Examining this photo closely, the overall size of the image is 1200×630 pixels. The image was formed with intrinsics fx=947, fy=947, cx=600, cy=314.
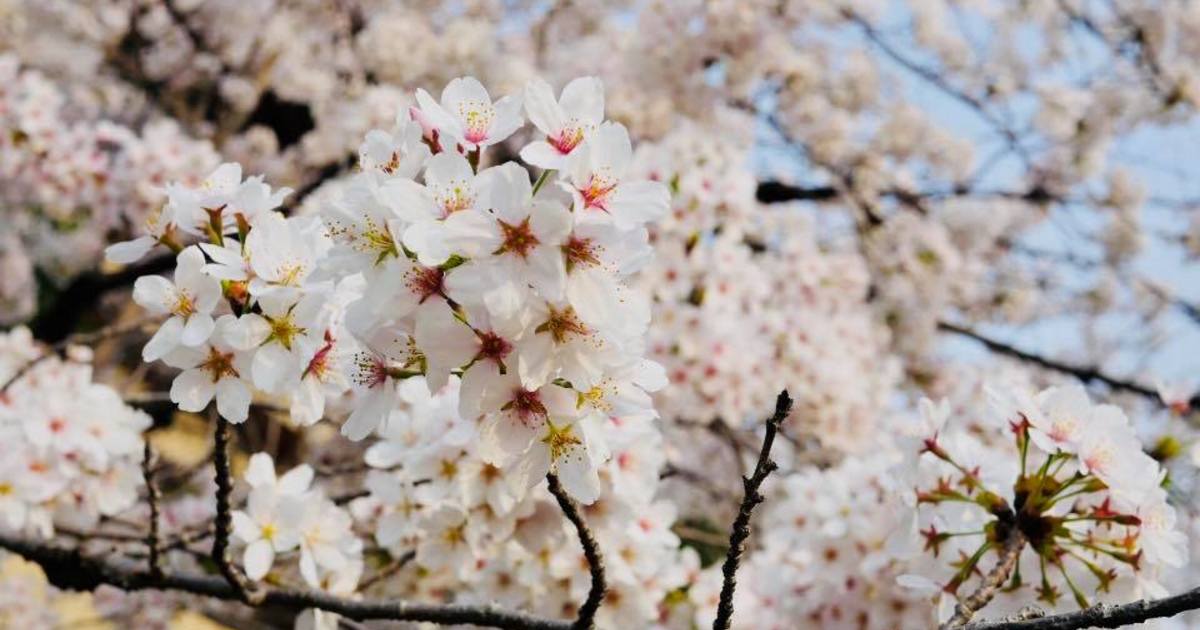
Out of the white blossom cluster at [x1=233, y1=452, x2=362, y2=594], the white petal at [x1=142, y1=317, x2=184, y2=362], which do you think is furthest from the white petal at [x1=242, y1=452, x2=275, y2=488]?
the white petal at [x1=142, y1=317, x2=184, y2=362]

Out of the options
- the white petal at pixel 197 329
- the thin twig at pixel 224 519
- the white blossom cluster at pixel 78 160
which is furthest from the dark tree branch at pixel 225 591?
the white blossom cluster at pixel 78 160

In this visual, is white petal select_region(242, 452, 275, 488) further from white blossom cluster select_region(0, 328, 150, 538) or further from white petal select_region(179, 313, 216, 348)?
white petal select_region(179, 313, 216, 348)

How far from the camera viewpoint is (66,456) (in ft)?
6.94

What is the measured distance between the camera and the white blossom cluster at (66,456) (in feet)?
6.65

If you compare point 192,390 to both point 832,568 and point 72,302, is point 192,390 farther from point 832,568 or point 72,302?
point 72,302

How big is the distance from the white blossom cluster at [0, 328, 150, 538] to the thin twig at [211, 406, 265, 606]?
72 cm

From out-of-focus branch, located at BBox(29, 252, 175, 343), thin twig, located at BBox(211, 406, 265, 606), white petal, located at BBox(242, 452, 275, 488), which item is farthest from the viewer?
out-of-focus branch, located at BBox(29, 252, 175, 343)

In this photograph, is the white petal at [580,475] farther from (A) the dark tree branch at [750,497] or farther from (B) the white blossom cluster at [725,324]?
(B) the white blossom cluster at [725,324]

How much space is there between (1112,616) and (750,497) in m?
0.38

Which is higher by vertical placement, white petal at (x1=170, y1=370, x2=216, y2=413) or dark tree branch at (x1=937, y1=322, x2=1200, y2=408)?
white petal at (x1=170, y1=370, x2=216, y2=413)

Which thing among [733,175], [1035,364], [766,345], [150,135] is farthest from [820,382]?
[150,135]

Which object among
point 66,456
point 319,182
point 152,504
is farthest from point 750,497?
point 319,182

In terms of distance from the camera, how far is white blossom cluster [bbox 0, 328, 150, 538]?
2027 millimetres

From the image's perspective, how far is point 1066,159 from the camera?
6.09 metres
